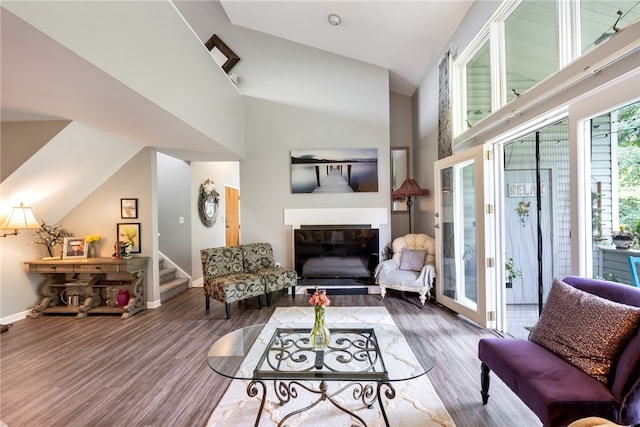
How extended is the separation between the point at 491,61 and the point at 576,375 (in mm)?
2864

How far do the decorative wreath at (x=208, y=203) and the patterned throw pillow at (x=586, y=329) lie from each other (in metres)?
5.24

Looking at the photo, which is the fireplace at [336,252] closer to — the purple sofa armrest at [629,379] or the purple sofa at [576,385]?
the purple sofa at [576,385]

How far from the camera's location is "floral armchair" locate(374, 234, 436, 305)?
3867 mm

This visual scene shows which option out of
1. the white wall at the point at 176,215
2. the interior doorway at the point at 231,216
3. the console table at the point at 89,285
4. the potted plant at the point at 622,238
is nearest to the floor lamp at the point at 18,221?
the console table at the point at 89,285

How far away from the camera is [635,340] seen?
49.7 inches

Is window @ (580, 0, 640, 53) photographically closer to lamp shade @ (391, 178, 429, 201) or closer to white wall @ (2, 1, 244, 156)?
lamp shade @ (391, 178, 429, 201)

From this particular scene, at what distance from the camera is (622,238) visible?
1735 mm

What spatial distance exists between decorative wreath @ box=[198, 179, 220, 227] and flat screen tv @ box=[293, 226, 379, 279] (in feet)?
7.02

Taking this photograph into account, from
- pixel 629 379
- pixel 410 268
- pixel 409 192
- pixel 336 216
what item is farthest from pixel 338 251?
pixel 629 379

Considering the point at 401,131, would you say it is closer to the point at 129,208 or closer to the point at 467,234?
the point at 467,234

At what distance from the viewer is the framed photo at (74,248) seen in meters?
3.81

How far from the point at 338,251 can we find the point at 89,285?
3.57 metres

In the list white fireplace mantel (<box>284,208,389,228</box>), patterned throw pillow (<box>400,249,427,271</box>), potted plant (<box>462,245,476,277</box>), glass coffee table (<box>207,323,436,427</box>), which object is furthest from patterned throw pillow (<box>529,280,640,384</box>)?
white fireplace mantel (<box>284,208,389,228</box>)

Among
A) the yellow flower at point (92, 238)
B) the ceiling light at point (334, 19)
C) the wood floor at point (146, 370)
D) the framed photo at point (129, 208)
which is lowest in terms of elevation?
the wood floor at point (146, 370)
